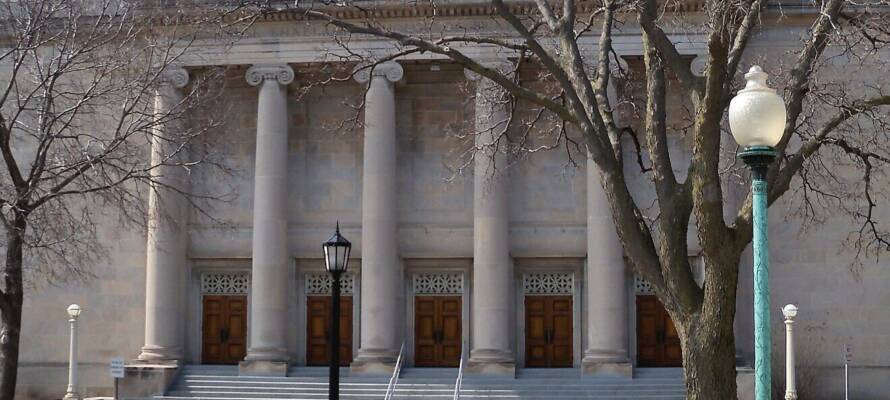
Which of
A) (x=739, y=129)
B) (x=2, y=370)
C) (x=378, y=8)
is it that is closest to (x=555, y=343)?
(x=378, y=8)

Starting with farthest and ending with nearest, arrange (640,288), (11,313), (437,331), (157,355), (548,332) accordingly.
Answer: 1. (437,331)
2. (548,332)
3. (640,288)
4. (157,355)
5. (11,313)

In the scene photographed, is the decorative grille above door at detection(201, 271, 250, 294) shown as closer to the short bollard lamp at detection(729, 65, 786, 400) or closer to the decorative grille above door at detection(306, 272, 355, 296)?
the decorative grille above door at detection(306, 272, 355, 296)

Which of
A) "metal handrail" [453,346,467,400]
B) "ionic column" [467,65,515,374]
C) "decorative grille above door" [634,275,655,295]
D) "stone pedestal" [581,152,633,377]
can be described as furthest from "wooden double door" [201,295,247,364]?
"decorative grille above door" [634,275,655,295]

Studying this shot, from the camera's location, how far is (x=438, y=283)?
3127 cm

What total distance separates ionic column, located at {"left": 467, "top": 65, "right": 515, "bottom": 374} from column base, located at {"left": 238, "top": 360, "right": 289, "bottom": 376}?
4.62m

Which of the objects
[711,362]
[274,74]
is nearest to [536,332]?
[274,74]

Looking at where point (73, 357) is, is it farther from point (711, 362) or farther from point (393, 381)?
point (711, 362)

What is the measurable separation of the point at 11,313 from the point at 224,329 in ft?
36.0

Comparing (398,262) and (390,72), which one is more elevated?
(390,72)

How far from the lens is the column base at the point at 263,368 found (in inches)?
1150

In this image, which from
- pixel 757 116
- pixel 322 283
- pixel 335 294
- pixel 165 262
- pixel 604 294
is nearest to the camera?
pixel 757 116

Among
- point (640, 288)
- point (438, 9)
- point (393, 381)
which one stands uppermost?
point (438, 9)

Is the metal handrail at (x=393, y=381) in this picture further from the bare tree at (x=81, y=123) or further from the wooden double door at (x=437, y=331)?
the bare tree at (x=81, y=123)

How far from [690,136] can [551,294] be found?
5361mm
